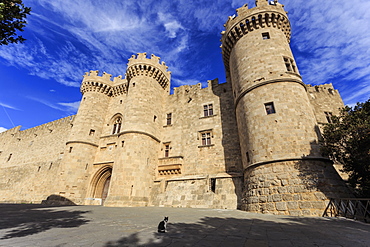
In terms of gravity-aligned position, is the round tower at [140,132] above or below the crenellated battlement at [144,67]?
below

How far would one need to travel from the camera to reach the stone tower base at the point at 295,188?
24.2ft

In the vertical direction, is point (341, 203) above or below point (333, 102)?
below

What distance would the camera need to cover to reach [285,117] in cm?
930

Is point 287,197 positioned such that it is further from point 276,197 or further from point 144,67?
point 144,67

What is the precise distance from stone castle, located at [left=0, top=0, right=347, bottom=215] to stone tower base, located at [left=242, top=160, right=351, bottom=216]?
41mm

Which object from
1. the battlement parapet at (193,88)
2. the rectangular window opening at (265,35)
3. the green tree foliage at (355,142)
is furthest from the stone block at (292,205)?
the battlement parapet at (193,88)

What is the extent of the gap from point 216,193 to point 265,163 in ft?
13.1

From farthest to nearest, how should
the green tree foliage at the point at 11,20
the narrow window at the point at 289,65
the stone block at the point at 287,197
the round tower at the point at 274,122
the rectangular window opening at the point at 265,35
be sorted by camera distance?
1. the rectangular window opening at the point at 265,35
2. the narrow window at the point at 289,65
3. the round tower at the point at 274,122
4. the stone block at the point at 287,197
5. the green tree foliage at the point at 11,20

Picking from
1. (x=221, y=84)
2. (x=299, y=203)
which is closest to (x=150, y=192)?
(x=299, y=203)

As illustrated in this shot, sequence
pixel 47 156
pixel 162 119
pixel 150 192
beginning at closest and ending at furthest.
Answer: pixel 150 192 < pixel 162 119 < pixel 47 156

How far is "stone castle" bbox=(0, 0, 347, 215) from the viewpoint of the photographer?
855cm

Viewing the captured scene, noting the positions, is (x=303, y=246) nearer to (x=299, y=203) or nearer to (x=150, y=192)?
(x=299, y=203)

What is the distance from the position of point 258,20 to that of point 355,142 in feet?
31.4

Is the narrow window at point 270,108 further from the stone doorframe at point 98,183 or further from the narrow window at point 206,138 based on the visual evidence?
the stone doorframe at point 98,183
